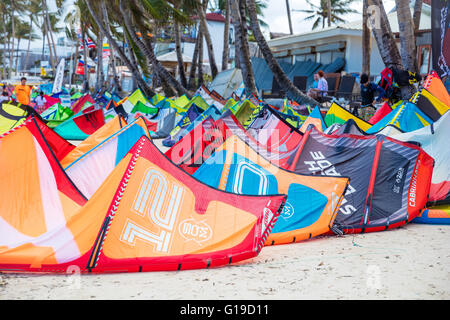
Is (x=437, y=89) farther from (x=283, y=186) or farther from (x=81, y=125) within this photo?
(x=81, y=125)

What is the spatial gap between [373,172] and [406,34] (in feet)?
17.7

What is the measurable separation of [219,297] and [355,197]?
8.47 feet

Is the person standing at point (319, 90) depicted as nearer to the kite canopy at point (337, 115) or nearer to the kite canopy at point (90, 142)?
the kite canopy at point (337, 115)

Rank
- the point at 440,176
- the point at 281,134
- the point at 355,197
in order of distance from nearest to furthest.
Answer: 1. the point at 355,197
2. the point at 440,176
3. the point at 281,134

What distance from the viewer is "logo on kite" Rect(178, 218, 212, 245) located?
4.13 metres

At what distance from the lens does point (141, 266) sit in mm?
3904

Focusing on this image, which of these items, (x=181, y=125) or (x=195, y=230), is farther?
(x=181, y=125)

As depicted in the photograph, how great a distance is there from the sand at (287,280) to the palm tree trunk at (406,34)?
6.36 meters

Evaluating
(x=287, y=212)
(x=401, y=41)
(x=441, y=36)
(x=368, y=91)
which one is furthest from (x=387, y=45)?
(x=287, y=212)

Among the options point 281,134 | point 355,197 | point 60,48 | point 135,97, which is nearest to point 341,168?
point 355,197

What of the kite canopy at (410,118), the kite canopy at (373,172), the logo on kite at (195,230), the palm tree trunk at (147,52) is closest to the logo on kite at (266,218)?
the logo on kite at (195,230)

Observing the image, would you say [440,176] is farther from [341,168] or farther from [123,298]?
[123,298]

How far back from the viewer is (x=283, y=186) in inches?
208

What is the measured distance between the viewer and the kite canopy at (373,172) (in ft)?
17.6
